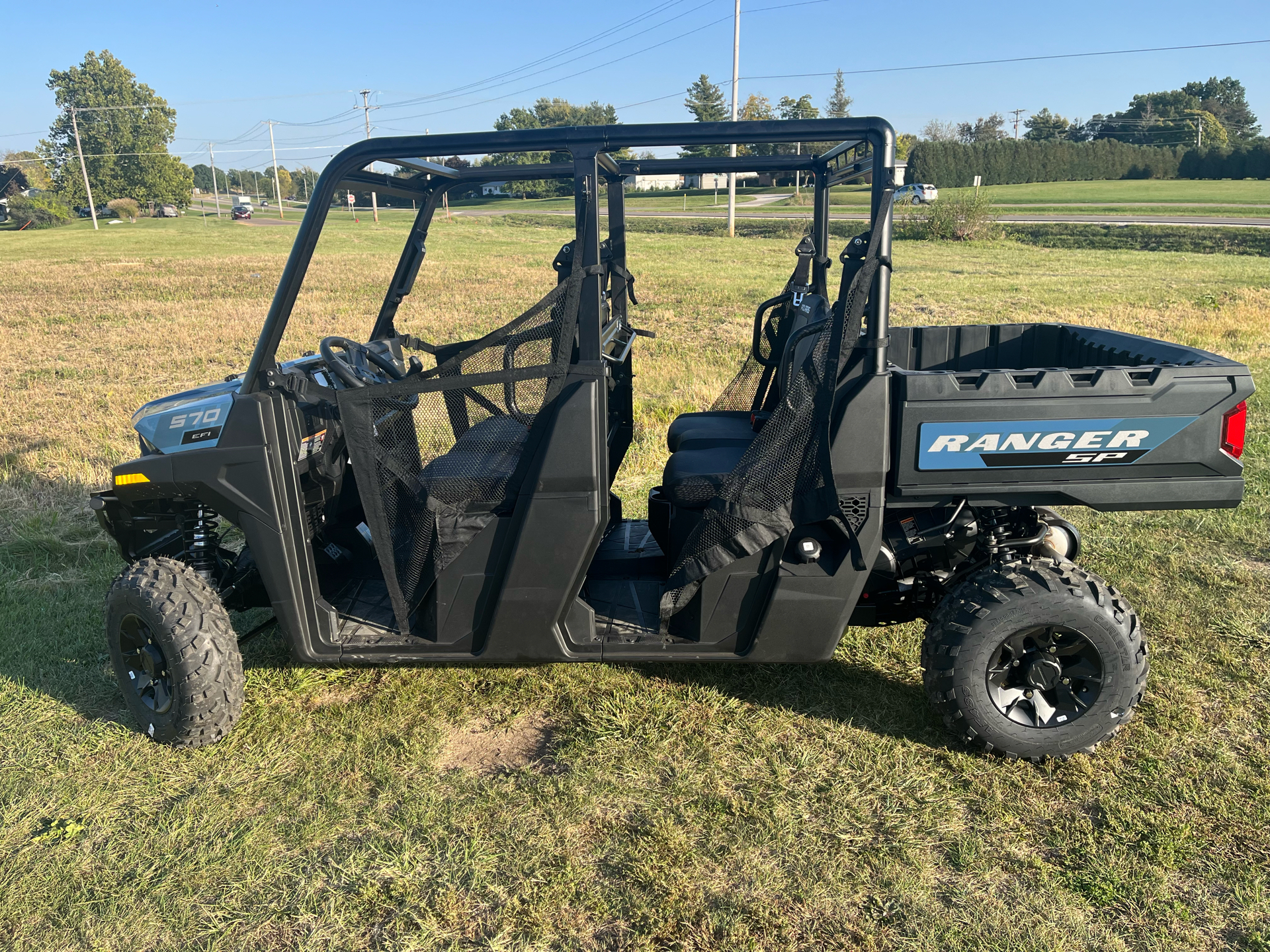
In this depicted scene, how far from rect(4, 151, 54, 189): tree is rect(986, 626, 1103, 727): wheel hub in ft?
278

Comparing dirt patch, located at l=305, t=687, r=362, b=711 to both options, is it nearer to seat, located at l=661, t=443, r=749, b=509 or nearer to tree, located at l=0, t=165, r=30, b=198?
seat, located at l=661, t=443, r=749, b=509

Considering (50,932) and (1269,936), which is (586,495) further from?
(1269,936)

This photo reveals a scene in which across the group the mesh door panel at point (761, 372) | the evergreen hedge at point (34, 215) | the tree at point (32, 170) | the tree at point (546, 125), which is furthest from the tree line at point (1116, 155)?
the tree at point (32, 170)

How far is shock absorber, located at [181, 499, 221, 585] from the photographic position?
11.1 feet

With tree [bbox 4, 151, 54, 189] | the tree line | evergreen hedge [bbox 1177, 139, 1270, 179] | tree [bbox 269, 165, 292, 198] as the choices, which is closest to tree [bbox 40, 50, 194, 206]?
tree [bbox 4, 151, 54, 189]

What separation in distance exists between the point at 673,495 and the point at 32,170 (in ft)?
297

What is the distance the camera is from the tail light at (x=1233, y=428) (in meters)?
2.77

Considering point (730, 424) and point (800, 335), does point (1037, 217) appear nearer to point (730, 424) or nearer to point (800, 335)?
point (730, 424)

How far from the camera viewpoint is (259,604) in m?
3.61

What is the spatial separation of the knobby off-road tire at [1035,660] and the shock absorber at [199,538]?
265 centimetres

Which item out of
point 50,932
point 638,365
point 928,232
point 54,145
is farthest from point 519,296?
point 54,145

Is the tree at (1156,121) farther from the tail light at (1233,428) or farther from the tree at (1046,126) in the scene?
the tail light at (1233,428)

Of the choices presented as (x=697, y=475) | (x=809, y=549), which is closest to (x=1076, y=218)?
(x=697, y=475)

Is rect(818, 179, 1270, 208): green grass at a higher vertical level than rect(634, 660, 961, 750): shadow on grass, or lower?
higher
